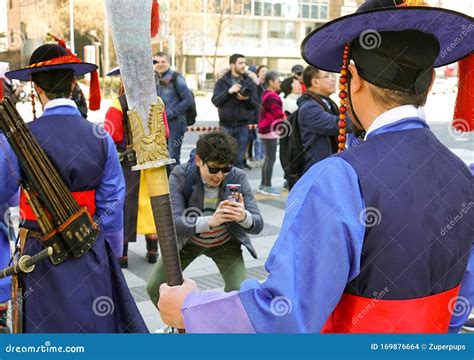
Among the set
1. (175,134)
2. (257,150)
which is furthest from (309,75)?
(257,150)

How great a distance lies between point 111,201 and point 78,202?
0.22m

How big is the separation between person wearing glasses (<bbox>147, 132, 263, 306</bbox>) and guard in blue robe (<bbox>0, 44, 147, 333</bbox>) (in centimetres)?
40

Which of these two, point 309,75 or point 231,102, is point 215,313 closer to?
point 309,75

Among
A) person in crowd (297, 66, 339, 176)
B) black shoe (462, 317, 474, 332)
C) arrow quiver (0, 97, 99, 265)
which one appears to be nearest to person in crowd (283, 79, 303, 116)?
person in crowd (297, 66, 339, 176)

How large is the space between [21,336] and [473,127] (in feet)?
5.30

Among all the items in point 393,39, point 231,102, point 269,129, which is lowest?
point 269,129

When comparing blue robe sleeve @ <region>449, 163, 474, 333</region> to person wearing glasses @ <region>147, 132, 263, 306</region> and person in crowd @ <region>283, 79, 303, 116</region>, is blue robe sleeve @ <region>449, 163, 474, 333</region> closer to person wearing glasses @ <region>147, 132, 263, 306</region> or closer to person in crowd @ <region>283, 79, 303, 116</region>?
person wearing glasses @ <region>147, 132, 263, 306</region>

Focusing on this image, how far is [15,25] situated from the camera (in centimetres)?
2659

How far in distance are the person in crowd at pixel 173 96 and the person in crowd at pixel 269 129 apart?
1.34 m

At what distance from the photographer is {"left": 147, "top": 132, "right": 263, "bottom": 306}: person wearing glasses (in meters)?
3.50

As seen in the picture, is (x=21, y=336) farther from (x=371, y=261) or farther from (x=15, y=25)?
(x=15, y=25)

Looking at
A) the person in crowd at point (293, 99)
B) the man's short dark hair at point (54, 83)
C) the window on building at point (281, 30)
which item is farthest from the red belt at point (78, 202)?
the window on building at point (281, 30)

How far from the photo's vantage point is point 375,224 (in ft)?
4.54

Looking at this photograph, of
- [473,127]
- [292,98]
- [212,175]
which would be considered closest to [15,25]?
[292,98]
